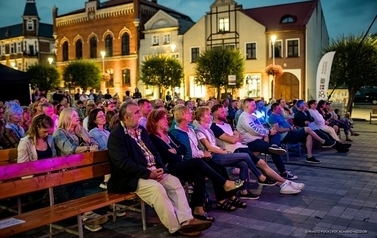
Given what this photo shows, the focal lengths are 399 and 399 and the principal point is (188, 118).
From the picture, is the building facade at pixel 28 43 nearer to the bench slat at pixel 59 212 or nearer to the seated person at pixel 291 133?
the seated person at pixel 291 133

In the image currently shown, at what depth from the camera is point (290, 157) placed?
11430mm

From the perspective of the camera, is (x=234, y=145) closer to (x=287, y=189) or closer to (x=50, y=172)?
(x=287, y=189)

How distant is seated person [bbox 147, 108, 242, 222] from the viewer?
5.90m

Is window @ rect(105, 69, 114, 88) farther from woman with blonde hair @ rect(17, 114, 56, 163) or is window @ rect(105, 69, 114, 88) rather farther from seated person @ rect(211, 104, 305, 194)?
woman with blonde hair @ rect(17, 114, 56, 163)

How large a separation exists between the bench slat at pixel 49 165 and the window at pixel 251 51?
107ft

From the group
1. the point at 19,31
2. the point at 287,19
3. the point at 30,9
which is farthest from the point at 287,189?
the point at 19,31

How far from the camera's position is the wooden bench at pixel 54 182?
4.40 metres

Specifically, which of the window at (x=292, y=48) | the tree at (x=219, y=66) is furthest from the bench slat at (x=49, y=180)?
the window at (x=292, y=48)

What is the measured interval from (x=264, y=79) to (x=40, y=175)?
32743mm

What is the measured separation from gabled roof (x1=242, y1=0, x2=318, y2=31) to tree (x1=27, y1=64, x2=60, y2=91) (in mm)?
23126

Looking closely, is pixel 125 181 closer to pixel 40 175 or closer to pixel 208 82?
pixel 40 175

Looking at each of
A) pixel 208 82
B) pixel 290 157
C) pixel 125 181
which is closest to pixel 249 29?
pixel 208 82

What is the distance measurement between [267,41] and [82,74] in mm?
19576

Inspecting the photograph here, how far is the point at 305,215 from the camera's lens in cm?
613
